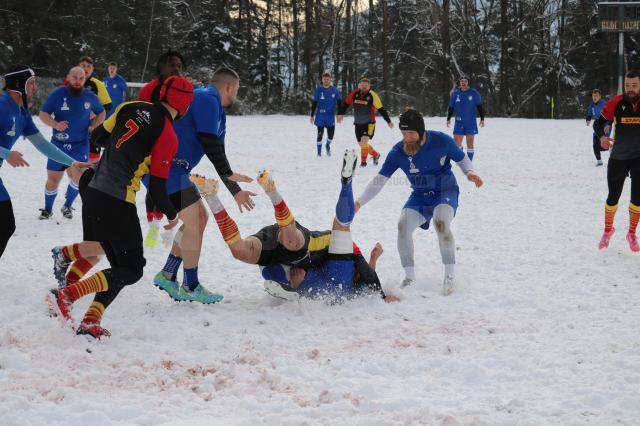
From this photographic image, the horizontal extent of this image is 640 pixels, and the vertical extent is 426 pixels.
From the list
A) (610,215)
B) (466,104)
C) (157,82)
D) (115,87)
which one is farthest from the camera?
(115,87)

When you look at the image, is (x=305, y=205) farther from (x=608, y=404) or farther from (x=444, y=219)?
(x=608, y=404)

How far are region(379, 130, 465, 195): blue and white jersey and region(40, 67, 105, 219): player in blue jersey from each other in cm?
438

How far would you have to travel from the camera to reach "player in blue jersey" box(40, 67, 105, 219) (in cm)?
775

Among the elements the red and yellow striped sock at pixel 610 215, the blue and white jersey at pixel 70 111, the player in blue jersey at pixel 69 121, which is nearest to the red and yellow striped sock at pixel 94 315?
the player in blue jersey at pixel 69 121

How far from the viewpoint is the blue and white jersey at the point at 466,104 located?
542 inches

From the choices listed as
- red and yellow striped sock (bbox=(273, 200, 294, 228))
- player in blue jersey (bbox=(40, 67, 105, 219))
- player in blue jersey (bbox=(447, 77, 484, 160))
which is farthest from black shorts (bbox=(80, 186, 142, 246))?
player in blue jersey (bbox=(447, 77, 484, 160))

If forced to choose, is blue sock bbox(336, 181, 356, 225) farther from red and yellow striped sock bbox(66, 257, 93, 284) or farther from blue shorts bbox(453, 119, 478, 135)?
blue shorts bbox(453, 119, 478, 135)

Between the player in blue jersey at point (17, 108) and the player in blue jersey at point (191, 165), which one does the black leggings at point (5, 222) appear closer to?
the player in blue jersey at point (17, 108)

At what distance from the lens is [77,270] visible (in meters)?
4.68

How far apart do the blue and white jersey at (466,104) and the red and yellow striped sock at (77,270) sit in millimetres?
10664

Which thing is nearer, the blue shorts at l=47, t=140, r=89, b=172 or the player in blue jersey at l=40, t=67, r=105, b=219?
the player in blue jersey at l=40, t=67, r=105, b=219

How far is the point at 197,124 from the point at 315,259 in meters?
1.45

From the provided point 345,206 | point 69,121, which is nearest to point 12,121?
point 69,121

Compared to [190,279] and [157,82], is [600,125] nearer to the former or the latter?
[190,279]
